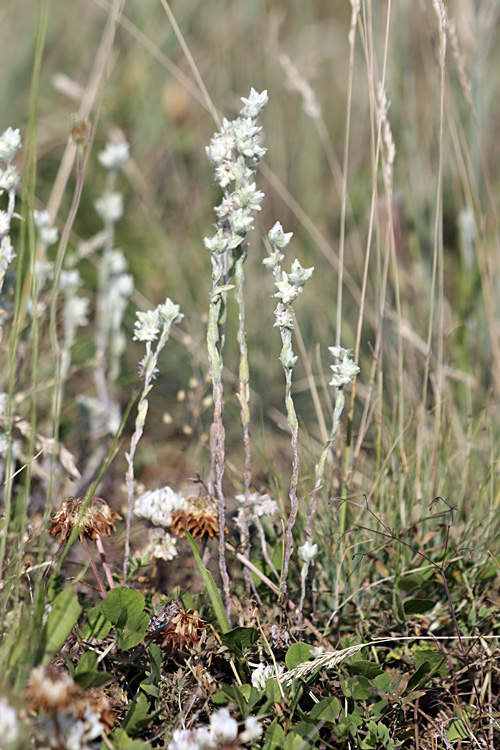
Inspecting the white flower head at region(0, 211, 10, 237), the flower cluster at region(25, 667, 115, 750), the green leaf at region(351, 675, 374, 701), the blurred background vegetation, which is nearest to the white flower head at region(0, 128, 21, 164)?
the white flower head at region(0, 211, 10, 237)

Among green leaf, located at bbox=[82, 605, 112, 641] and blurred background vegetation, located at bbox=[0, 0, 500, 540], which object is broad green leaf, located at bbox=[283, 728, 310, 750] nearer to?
green leaf, located at bbox=[82, 605, 112, 641]

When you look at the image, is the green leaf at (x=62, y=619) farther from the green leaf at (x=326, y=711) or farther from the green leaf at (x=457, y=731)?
the green leaf at (x=457, y=731)

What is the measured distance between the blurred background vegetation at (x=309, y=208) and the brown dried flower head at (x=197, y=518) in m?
0.29

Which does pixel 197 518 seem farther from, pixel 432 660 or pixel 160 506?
pixel 432 660

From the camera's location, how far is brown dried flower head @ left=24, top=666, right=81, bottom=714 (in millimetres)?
810

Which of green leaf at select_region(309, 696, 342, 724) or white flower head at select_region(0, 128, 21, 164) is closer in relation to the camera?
green leaf at select_region(309, 696, 342, 724)

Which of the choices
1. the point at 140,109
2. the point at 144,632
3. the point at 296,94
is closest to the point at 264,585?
the point at 144,632

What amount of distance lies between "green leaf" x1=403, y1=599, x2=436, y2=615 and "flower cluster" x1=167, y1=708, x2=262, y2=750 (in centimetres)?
38

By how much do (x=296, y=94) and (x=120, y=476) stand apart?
198cm

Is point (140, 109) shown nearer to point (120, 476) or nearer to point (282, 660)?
point (120, 476)

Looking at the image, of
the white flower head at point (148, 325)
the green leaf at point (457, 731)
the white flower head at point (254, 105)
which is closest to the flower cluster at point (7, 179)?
the white flower head at point (148, 325)

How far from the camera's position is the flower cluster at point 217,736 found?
2.92 feet

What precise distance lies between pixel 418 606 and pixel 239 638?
0.33 m

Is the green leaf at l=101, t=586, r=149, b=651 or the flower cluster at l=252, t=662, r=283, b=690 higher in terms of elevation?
the green leaf at l=101, t=586, r=149, b=651
